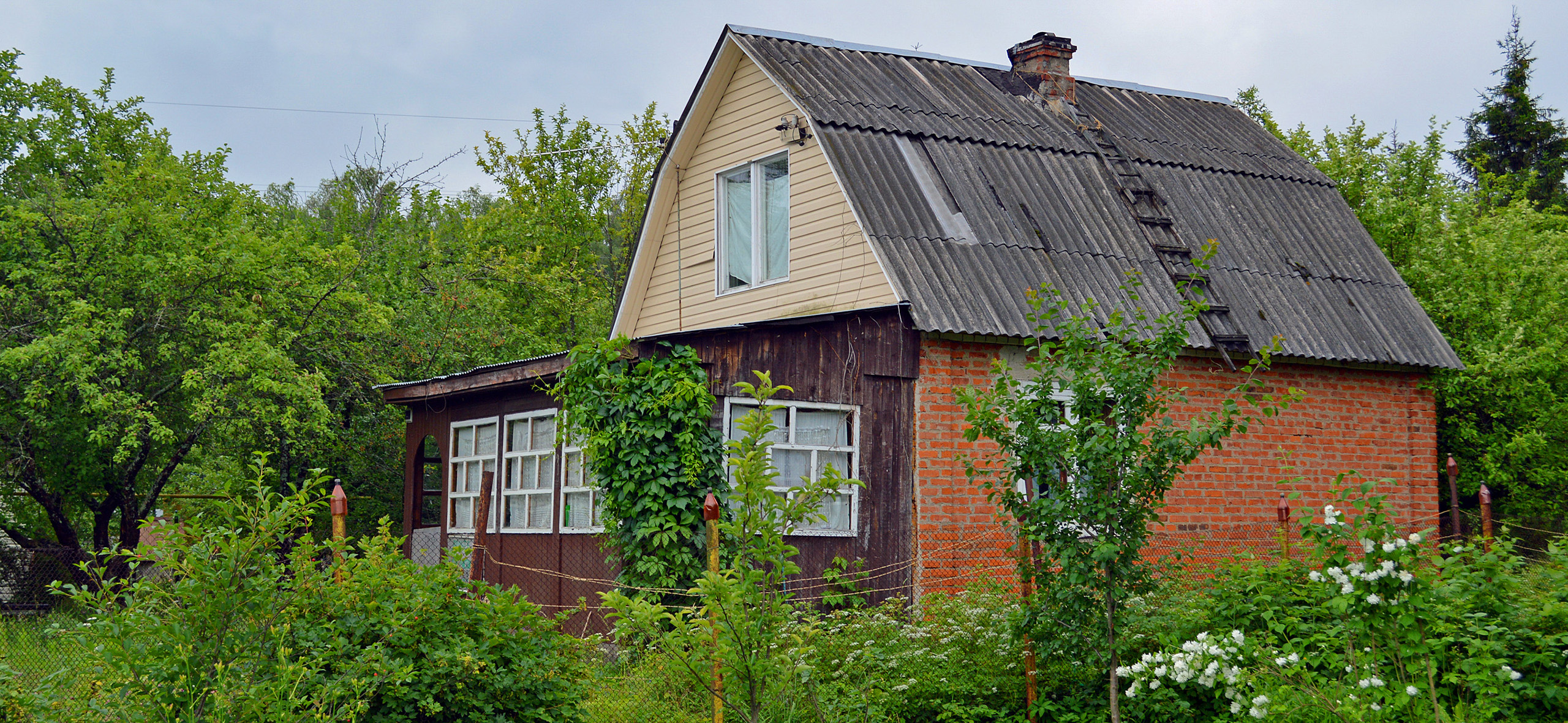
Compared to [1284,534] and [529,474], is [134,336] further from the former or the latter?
[1284,534]

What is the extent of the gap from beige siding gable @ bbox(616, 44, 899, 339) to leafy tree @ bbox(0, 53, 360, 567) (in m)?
5.01

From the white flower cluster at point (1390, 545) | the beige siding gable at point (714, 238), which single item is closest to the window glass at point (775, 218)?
the beige siding gable at point (714, 238)

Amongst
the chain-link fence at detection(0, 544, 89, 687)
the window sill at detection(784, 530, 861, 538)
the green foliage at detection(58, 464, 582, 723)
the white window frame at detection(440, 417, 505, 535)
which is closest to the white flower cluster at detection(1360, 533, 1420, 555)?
the green foliage at detection(58, 464, 582, 723)

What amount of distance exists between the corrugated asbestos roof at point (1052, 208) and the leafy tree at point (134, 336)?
26.7ft

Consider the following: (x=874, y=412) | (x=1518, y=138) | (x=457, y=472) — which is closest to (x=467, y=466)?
(x=457, y=472)

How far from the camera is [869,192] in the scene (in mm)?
12094

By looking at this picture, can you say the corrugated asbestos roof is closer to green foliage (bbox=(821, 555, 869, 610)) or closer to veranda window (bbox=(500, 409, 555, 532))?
green foliage (bbox=(821, 555, 869, 610))

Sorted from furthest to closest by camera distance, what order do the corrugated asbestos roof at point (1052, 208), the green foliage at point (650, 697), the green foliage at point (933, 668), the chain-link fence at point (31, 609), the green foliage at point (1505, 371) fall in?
Answer: the green foliage at point (1505, 371), the corrugated asbestos roof at point (1052, 208), the chain-link fence at point (31, 609), the green foliage at point (650, 697), the green foliage at point (933, 668)

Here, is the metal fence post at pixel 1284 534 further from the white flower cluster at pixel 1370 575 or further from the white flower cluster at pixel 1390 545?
the white flower cluster at pixel 1370 575

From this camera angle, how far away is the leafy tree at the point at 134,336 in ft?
52.7

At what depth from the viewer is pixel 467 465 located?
14859 mm

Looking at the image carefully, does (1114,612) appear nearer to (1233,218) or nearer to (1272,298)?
(1272,298)

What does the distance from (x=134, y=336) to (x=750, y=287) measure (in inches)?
353

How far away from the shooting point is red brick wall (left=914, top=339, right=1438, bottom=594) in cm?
1091
